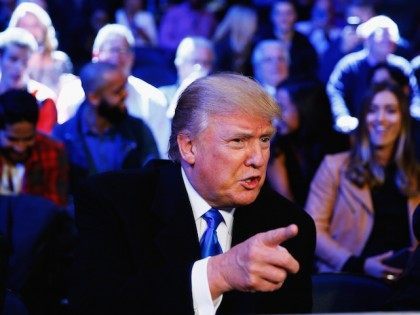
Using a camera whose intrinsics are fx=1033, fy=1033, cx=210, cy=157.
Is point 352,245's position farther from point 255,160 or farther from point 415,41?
point 415,41

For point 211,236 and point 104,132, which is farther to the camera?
point 104,132

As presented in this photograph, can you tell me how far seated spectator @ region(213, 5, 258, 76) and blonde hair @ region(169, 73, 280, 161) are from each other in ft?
21.6

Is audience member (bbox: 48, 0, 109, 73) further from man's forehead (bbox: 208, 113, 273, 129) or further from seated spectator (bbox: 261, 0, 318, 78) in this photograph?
man's forehead (bbox: 208, 113, 273, 129)

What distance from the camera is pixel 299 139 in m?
6.95


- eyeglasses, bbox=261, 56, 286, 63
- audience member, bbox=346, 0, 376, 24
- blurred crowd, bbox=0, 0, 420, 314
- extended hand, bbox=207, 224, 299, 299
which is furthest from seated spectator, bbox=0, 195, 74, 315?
audience member, bbox=346, 0, 376, 24

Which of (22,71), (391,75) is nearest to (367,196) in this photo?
(391,75)

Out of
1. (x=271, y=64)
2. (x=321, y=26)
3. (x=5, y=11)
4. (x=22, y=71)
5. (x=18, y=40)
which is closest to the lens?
(x=22, y=71)

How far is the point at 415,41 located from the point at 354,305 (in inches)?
298

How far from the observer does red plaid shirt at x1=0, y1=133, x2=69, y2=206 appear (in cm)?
602

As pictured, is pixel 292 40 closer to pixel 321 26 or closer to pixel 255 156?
pixel 321 26

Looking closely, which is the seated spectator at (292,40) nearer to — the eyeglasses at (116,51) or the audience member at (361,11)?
the audience member at (361,11)

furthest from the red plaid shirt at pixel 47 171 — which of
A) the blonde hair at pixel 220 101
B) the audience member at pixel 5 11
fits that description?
the audience member at pixel 5 11

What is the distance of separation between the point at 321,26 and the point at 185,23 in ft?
5.00

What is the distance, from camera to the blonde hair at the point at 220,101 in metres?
3.00
